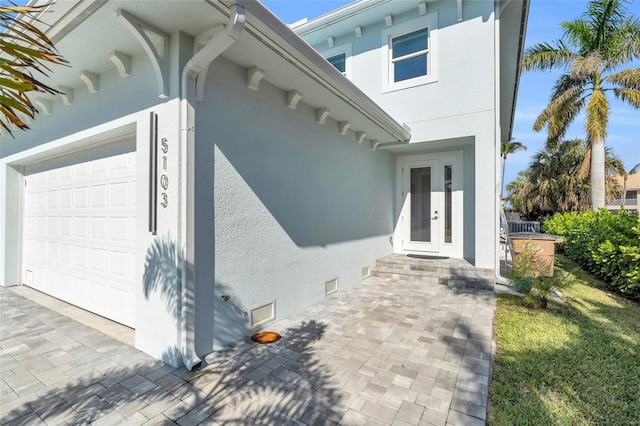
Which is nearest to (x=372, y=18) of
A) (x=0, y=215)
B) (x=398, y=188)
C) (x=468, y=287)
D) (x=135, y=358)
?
(x=398, y=188)

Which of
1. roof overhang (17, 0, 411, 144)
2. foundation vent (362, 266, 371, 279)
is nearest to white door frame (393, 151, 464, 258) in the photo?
foundation vent (362, 266, 371, 279)

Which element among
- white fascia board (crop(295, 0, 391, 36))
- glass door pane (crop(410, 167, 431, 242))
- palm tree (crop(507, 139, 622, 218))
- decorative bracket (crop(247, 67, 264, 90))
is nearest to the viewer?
decorative bracket (crop(247, 67, 264, 90))

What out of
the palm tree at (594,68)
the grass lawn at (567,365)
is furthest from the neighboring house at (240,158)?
the palm tree at (594,68)

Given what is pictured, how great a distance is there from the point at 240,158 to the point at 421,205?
5.67 metres

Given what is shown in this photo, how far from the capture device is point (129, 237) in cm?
397

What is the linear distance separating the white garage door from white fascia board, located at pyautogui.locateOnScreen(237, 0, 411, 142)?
2.26 m

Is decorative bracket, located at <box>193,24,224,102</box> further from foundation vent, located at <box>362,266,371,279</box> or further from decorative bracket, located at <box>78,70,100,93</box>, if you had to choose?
foundation vent, located at <box>362,266,371,279</box>

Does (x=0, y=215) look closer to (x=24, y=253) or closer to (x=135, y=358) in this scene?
(x=24, y=253)

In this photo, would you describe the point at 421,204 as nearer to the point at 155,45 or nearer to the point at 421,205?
the point at 421,205

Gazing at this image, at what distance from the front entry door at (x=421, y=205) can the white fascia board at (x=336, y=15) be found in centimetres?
391

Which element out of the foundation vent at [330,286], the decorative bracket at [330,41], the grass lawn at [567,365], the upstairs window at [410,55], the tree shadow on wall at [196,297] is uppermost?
the decorative bracket at [330,41]

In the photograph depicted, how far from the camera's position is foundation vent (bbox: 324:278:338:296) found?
5.52 m

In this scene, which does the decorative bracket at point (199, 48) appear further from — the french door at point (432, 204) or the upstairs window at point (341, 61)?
the french door at point (432, 204)

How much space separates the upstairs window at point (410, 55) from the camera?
7.01m
